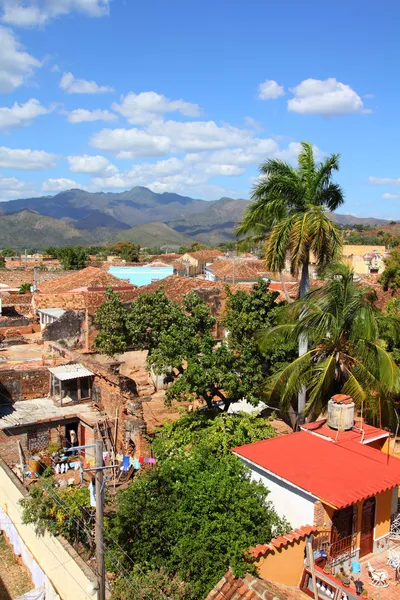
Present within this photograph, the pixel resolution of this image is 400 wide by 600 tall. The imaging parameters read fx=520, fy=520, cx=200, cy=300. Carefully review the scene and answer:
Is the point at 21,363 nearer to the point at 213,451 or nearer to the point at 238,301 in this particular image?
the point at 238,301

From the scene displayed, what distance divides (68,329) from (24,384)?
8947 millimetres

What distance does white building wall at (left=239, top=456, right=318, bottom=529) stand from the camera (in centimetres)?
941

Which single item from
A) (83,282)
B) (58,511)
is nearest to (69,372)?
Result: (58,511)

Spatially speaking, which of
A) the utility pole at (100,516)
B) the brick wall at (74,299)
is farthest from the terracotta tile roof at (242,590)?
the brick wall at (74,299)

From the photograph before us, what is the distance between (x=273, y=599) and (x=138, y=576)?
8.23ft

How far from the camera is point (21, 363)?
22672 mm

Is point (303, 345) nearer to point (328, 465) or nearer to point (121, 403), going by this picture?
point (328, 465)

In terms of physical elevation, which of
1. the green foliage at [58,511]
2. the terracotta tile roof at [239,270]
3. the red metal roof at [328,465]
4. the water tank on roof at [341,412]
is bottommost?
the green foliage at [58,511]

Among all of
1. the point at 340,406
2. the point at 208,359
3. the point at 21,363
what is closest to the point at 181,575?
the point at 340,406

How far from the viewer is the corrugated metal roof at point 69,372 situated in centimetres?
1912

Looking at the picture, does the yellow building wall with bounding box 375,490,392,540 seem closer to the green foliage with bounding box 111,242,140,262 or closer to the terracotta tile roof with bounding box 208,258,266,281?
the terracotta tile roof with bounding box 208,258,266,281

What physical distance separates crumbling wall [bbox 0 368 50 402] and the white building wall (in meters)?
12.5

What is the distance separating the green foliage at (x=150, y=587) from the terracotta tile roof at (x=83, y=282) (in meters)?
33.7

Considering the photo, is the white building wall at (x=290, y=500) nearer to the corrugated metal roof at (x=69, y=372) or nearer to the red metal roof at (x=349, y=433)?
the red metal roof at (x=349, y=433)
